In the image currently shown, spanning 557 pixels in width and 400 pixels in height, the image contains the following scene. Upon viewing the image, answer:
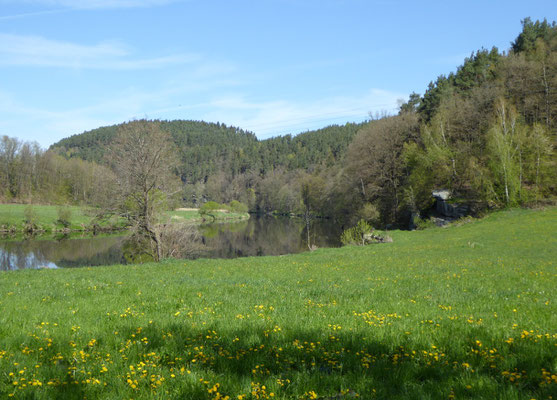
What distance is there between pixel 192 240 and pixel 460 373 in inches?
1131

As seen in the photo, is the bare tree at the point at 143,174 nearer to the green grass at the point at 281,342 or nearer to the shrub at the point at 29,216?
the green grass at the point at 281,342

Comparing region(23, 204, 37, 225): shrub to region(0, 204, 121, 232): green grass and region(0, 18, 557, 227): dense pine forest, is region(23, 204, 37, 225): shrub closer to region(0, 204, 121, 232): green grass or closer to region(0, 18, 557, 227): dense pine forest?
region(0, 204, 121, 232): green grass

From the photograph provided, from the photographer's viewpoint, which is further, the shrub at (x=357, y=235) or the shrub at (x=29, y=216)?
the shrub at (x=29, y=216)

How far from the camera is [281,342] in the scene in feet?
18.1

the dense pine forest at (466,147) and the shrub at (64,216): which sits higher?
the dense pine forest at (466,147)

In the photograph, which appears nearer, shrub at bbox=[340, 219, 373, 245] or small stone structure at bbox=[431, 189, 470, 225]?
shrub at bbox=[340, 219, 373, 245]

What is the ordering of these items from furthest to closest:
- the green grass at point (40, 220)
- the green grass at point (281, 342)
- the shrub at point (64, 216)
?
the shrub at point (64, 216)
the green grass at point (40, 220)
the green grass at point (281, 342)

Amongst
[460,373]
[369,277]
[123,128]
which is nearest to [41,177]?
[123,128]

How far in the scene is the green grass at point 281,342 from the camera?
4.05 metres

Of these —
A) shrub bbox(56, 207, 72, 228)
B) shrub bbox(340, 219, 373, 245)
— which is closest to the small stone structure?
shrub bbox(340, 219, 373, 245)

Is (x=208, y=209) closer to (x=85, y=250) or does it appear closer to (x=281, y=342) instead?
(x=85, y=250)

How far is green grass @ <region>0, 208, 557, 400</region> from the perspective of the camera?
4.05 meters

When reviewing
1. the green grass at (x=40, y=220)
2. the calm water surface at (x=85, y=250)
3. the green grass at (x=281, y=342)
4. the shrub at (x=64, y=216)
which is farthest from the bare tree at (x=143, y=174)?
the shrub at (x=64, y=216)

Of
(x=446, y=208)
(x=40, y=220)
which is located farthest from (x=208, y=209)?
(x=446, y=208)
